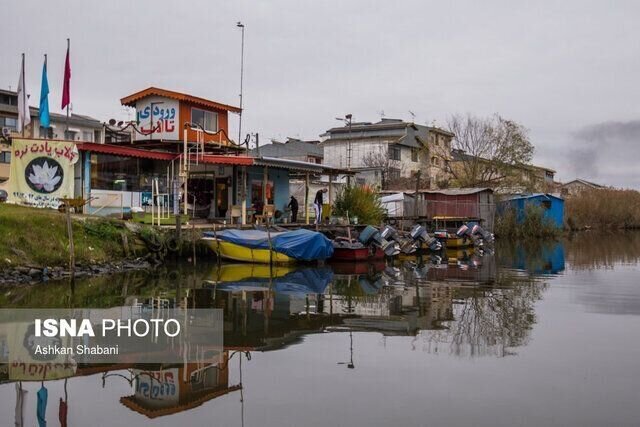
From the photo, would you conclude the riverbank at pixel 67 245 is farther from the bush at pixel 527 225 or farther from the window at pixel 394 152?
the window at pixel 394 152

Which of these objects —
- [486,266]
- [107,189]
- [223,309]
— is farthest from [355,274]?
[107,189]

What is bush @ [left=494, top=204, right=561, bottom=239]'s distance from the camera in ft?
160

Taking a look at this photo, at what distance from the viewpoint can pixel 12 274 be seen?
18.0m

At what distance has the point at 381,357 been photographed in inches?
410

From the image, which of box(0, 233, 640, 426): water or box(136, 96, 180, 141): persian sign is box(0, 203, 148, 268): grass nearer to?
box(0, 233, 640, 426): water

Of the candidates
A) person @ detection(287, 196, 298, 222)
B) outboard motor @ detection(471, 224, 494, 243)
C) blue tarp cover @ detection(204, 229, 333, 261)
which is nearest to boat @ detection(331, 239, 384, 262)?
blue tarp cover @ detection(204, 229, 333, 261)

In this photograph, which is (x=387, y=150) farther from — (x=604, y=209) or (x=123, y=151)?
(x=123, y=151)

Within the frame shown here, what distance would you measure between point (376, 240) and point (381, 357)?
18243 millimetres

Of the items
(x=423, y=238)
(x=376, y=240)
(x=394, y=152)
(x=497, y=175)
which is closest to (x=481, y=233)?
(x=423, y=238)

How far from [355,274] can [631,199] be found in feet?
198

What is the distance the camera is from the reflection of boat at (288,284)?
59.4 ft

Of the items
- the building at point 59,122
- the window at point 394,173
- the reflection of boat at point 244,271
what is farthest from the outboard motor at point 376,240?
the building at point 59,122

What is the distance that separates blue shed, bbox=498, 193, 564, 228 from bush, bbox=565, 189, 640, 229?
1084cm

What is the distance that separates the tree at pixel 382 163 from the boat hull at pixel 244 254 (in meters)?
33.7
